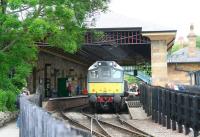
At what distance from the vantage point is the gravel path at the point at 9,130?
16.9 meters

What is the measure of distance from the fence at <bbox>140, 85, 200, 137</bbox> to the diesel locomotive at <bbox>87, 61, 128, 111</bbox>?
145 inches

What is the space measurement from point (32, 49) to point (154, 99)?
7.11 metres

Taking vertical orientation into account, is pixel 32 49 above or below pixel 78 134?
above

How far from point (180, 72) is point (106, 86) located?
2609 centimetres

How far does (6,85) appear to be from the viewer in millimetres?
18656

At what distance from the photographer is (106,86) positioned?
31.1 metres

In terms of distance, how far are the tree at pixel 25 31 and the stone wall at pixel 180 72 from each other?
3575 centimetres

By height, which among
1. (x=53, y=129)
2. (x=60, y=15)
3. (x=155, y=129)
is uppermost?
(x=60, y=15)

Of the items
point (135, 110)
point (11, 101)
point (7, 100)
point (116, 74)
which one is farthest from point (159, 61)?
point (7, 100)

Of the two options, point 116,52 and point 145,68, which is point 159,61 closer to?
point 116,52

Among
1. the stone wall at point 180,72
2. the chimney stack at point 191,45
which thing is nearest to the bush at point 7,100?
the stone wall at point 180,72

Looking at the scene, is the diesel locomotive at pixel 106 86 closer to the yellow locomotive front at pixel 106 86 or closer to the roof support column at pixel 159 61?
the yellow locomotive front at pixel 106 86

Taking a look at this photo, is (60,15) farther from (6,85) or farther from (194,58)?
(194,58)

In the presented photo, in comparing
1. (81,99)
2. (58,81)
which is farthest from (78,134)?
(58,81)
